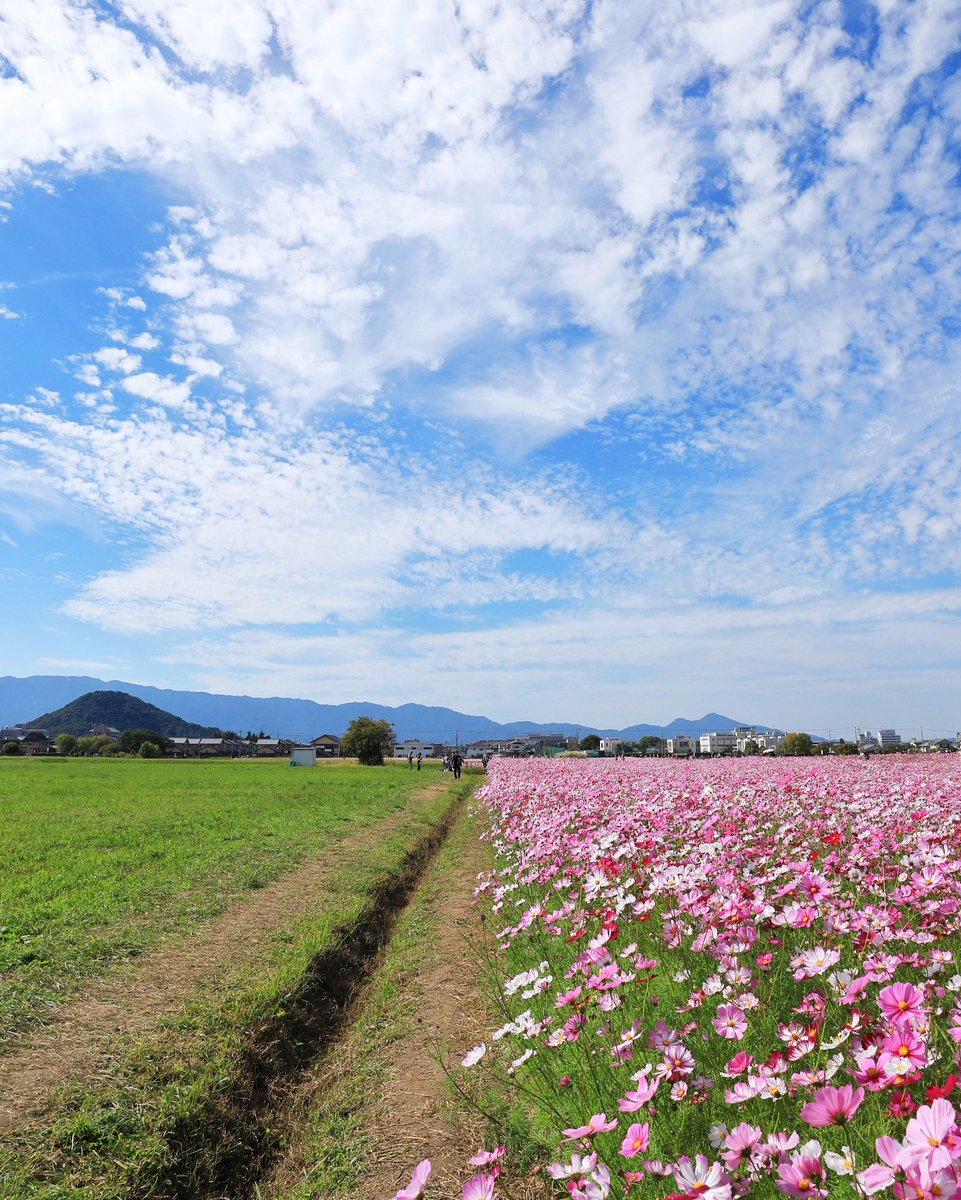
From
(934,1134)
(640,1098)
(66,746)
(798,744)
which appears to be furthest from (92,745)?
(934,1134)

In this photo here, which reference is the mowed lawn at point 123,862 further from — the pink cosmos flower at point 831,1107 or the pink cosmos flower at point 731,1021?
A: the pink cosmos flower at point 831,1107

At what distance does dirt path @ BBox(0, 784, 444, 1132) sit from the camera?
4.50 metres

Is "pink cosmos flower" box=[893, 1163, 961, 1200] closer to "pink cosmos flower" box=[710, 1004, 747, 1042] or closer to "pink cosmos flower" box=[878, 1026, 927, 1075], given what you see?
"pink cosmos flower" box=[878, 1026, 927, 1075]

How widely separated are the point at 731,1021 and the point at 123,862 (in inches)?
442

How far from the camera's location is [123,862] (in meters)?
11.5

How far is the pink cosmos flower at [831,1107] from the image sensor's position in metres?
1.77

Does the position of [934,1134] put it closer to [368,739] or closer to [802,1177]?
[802,1177]

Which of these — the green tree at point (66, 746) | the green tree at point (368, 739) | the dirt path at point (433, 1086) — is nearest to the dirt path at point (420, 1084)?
the dirt path at point (433, 1086)

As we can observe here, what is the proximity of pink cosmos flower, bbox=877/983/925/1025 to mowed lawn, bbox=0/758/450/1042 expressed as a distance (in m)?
5.64

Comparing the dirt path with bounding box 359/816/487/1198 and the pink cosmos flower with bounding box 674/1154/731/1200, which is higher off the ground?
the pink cosmos flower with bounding box 674/1154/731/1200

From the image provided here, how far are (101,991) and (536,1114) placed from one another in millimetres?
3977

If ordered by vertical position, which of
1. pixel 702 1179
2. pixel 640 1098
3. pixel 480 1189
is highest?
pixel 640 1098

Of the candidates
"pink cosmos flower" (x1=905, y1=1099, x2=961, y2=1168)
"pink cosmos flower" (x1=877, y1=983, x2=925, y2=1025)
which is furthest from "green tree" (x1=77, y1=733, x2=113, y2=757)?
"pink cosmos flower" (x1=905, y1=1099, x2=961, y2=1168)

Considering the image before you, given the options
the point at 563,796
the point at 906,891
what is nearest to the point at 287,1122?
the point at 906,891
